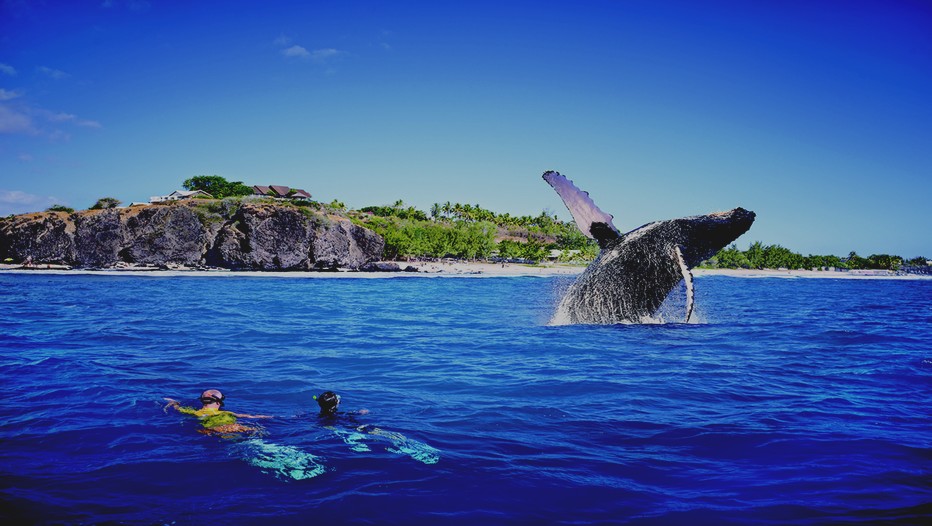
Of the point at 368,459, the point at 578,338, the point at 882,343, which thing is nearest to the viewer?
the point at 368,459

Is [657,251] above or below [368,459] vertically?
above

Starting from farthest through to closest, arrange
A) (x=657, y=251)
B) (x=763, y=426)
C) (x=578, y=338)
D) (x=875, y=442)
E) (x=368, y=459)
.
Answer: (x=578, y=338), (x=657, y=251), (x=763, y=426), (x=875, y=442), (x=368, y=459)

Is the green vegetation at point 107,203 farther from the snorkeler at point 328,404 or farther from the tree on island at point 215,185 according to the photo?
the snorkeler at point 328,404

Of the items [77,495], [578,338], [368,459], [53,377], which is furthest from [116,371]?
[578,338]

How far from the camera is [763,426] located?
7.21 meters

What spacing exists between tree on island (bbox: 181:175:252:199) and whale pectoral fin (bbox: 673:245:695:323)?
403ft

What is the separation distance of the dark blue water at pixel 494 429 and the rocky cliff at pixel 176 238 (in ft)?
208

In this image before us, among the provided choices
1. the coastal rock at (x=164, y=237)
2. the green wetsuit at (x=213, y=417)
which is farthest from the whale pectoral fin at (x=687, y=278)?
the coastal rock at (x=164, y=237)

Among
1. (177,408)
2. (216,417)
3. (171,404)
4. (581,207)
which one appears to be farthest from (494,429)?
(581,207)

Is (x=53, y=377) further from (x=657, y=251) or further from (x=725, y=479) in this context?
(x=657, y=251)

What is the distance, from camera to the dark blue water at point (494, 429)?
5.04 m

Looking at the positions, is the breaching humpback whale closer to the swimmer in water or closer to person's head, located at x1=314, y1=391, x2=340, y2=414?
person's head, located at x1=314, y1=391, x2=340, y2=414

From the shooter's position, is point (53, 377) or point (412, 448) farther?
point (53, 377)

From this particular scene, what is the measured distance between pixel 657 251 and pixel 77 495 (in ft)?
35.7
